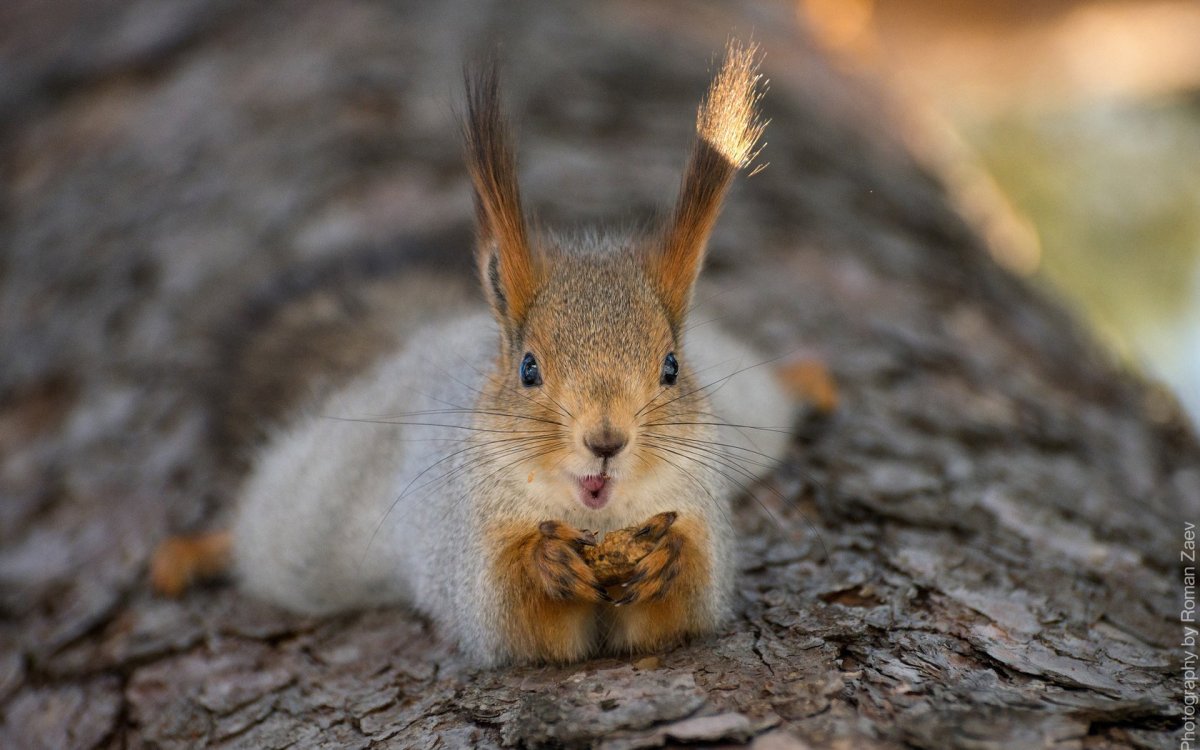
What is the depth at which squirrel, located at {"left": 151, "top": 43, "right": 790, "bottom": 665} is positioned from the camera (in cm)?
196

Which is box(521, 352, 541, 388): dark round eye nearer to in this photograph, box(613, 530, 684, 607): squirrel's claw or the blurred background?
box(613, 530, 684, 607): squirrel's claw

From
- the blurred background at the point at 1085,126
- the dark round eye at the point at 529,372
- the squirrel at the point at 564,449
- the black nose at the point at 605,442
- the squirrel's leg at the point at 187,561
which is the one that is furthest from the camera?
the blurred background at the point at 1085,126

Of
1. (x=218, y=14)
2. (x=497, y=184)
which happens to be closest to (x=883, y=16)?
(x=218, y=14)

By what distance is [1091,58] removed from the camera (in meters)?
7.46

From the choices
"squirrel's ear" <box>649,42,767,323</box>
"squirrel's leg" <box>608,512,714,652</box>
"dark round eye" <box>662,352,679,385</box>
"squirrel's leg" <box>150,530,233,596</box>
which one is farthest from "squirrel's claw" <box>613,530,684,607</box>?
"squirrel's leg" <box>150,530,233,596</box>

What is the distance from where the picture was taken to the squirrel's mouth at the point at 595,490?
76.2 inches

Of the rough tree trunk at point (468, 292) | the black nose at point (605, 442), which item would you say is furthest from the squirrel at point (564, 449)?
the rough tree trunk at point (468, 292)

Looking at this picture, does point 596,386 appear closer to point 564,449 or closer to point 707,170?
point 564,449

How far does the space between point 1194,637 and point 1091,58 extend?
647 centimetres

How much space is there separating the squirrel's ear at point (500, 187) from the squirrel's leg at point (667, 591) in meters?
0.56

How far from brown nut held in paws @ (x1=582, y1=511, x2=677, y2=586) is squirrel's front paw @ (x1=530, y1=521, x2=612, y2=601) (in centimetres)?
2

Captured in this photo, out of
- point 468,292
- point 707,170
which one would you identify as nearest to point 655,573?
point 707,170

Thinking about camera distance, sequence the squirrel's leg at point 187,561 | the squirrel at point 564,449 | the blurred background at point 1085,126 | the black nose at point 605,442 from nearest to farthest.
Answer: the black nose at point 605,442 → the squirrel at point 564,449 → the squirrel's leg at point 187,561 → the blurred background at point 1085,126

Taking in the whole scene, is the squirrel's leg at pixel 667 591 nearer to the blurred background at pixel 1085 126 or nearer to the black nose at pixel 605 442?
the black nose at pixel 605 442
